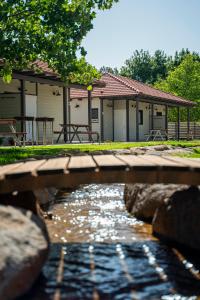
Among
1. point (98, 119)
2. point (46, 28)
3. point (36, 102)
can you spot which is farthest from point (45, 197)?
point (98, 119)

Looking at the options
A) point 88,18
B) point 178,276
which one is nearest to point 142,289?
point 178,276

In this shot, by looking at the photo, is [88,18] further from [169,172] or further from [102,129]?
[102,129]

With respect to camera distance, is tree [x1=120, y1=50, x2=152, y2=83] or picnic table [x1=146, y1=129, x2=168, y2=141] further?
tree [x1=120, y1=50, x2=152, y2=83]

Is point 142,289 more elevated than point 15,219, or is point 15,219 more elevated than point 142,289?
point 15,219

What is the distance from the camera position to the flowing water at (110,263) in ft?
11.7

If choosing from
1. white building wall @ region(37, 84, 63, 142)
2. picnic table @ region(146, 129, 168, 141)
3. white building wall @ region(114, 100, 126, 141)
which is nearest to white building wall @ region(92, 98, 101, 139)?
white building wall @ region(114, 100, 126, 141)

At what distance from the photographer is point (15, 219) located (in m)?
3.54

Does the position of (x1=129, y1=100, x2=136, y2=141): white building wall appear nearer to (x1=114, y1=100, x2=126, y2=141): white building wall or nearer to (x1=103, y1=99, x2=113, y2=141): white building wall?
(x1=114, y1=100, x2=126, y2=141): white building wall

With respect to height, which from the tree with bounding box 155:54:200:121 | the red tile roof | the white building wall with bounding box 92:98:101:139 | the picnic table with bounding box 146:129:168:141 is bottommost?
the picnic table with bounding box 146:129:168:141

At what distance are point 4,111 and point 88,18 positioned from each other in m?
9.07

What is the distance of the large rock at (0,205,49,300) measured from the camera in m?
3.08

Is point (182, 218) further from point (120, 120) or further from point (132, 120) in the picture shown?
point (132, 120)

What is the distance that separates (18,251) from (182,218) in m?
2.04

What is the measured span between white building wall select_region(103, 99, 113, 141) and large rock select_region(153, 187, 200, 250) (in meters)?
21.2
